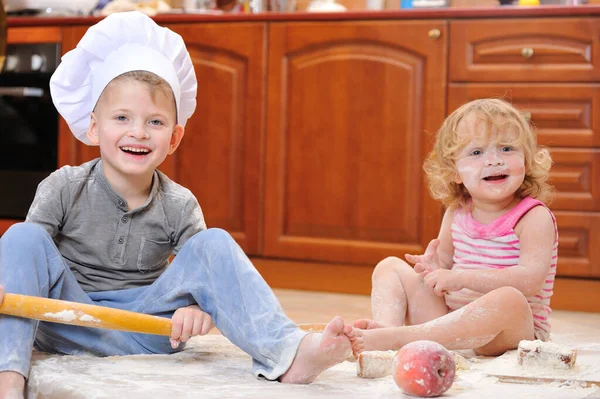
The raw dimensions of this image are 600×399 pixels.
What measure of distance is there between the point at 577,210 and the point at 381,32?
78cm

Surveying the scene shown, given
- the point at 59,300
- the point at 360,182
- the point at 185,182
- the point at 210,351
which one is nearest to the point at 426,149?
the point at 360,182

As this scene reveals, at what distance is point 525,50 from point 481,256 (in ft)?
3.39

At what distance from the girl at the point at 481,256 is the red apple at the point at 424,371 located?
0.22m

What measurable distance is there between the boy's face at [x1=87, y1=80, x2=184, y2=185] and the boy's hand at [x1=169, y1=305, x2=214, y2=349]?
0.27 meters

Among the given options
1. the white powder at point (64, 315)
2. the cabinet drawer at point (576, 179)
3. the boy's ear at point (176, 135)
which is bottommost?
the white powder at point (64, 315)

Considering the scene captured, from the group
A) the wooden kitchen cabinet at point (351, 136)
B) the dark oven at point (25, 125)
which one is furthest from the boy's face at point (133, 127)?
the dark oven at point (25, 125)

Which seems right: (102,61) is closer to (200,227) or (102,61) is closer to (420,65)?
(200,227)

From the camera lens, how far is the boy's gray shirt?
4.98 feet

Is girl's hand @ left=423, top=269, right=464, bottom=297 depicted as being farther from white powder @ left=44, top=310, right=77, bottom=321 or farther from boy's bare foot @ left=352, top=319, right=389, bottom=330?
white powder @ left=44, top=310, right=77, bottom=321

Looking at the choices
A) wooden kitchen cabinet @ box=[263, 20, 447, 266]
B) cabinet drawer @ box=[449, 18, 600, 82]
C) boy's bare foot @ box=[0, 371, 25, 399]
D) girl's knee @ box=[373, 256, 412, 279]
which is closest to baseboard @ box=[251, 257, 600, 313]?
wooden kitchen cabinet @ box=[263, 20, 447, 266]

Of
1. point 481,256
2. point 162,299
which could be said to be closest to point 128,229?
point 162,299

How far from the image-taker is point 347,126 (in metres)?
2.72

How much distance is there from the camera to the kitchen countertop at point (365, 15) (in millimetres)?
2498

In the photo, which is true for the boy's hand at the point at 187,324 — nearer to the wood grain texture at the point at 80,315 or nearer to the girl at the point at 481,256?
the wood grain texture at the point at 80,315
